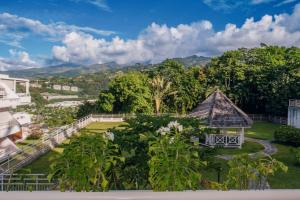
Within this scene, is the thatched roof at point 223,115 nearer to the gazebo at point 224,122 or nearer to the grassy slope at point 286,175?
the gazebo at point 224,122

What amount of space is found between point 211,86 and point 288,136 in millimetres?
18615

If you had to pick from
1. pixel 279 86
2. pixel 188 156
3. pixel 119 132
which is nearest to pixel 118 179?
pixel 188 156

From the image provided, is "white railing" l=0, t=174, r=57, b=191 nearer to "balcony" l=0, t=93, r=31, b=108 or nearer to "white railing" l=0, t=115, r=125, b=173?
"white railing" l=0, t=115, r=125, b=173

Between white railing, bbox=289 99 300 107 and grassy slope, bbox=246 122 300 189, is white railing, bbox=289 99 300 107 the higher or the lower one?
the higher one

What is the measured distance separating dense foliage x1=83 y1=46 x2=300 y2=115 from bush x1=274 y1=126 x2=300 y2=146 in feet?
40.5

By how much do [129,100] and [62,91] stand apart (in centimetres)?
8905

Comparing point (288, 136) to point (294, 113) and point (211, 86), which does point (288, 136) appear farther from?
point (211, 86)

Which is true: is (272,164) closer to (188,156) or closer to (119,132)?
(188,156)

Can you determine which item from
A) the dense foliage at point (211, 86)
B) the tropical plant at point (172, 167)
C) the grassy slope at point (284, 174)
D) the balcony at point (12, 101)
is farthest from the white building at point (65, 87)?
the tropical plant at point (172, 167)

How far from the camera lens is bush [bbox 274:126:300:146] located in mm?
19828

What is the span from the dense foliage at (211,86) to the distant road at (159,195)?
3217cm

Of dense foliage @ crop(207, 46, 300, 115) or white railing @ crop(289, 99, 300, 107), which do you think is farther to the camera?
dense foliage @ crop(207, 46, 300, 115)

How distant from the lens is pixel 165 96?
3822 centimetres

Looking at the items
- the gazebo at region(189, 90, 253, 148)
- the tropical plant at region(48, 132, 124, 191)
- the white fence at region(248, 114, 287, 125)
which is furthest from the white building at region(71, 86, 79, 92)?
the tropical plant at region(48, 132, 124, 191)
